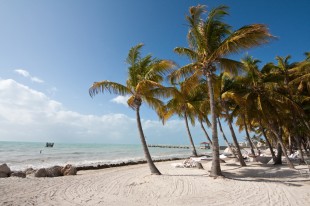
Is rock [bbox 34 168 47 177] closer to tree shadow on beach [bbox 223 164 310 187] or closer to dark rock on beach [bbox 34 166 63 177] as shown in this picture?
dark rock on beach [bbox 34 166 63 177]

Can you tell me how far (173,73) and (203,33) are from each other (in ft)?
8.46

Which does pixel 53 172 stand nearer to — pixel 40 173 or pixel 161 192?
pixel 40 173

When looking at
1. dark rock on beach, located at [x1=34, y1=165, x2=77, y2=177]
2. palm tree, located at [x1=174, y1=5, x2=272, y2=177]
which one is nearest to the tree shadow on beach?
palm tree, located at [x1=174, y1=5, x2=272, y2=177]

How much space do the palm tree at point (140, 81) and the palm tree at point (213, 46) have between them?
44.6 inches

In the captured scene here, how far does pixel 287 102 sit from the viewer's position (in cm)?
1565

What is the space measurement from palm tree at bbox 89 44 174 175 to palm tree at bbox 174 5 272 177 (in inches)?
44.6

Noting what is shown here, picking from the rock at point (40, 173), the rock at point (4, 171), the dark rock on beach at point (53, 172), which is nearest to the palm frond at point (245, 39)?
the dark rock on beach at point (53, 172)

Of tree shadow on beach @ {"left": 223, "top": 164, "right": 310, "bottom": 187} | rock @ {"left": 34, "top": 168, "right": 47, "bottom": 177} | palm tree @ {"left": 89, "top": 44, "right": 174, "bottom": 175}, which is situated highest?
palm tree @ {"left": 89, "top": 44, "right": 174, "bottom": 175}

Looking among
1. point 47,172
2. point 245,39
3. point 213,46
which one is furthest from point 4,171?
point 245,39

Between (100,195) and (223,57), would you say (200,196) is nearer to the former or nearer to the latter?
(100,195)

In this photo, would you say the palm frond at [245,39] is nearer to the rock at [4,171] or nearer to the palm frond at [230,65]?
the palm frond at [230,65]

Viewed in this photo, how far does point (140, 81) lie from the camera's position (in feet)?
36.0

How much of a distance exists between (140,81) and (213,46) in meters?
4.18

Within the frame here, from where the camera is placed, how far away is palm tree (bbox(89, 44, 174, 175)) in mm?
11375
